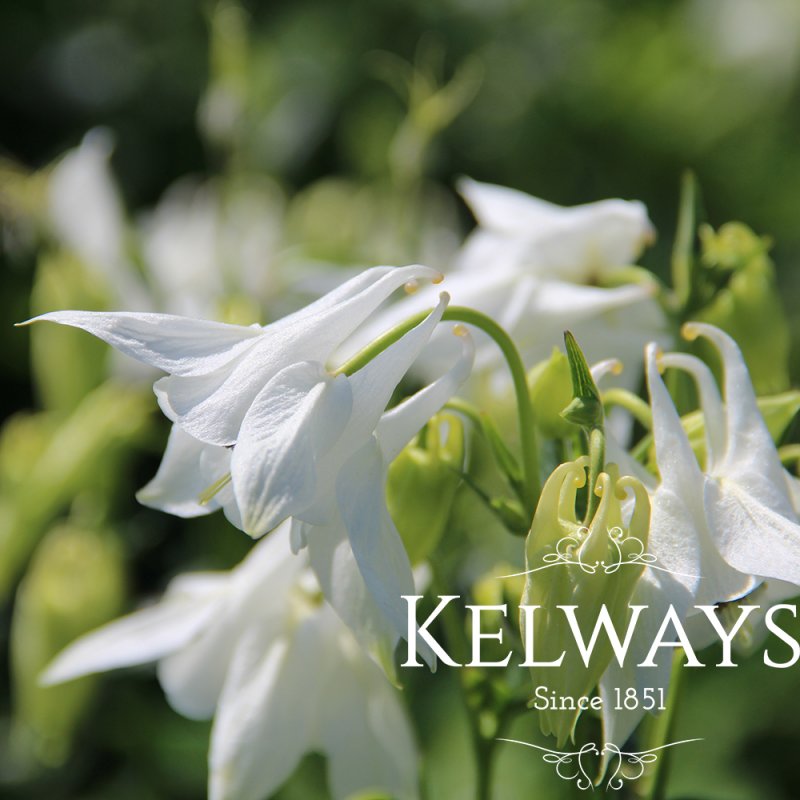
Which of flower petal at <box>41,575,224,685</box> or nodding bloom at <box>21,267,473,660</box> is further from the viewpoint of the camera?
flower petal at <box>41,575,224,685</box>

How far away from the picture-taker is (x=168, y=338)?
0.50m

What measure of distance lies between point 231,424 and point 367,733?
0.83 ft

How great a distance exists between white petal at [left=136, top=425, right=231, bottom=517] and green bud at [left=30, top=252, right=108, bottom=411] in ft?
2.51

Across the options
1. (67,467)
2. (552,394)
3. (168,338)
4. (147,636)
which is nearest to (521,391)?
(552,394)

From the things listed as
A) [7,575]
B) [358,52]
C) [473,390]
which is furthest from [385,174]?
[473,390]

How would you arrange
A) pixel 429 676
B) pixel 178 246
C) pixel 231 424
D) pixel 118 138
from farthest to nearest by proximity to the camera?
pixel 118 138
pixel 178 246
pixel 429 676
pixel 231 424

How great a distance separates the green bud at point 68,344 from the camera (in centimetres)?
131

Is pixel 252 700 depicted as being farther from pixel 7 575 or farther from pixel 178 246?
pixel 178 246

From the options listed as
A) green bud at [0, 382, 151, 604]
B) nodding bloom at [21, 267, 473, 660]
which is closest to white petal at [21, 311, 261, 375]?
nodding bloom at [21, 267, 473, 660]

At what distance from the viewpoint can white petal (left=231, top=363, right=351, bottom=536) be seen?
0.44 metres

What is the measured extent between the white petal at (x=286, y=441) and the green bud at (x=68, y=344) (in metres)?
0.87

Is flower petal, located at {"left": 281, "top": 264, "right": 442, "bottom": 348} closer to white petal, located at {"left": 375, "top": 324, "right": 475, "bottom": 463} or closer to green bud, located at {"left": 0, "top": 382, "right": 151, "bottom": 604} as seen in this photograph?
white petal, located at {"left": 375, "top": 324, "right": 475, "bottom": 463}

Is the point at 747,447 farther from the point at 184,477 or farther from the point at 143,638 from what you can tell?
the point at 143,638

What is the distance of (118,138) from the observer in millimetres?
1948
